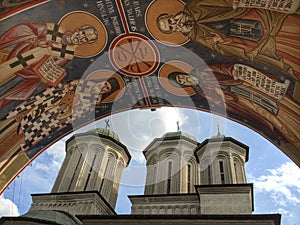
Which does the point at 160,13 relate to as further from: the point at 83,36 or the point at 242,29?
the point at 83,36

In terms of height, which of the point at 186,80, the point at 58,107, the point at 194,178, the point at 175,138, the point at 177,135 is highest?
the point at 177,135

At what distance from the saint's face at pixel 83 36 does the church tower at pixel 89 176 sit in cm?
989

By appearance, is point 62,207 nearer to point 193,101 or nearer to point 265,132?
point 193,101

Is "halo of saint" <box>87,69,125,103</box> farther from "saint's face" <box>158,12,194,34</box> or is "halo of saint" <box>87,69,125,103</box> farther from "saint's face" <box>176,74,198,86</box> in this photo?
"saint's face" <box>158,12,194,34</box>

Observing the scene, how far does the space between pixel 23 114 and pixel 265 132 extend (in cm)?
729

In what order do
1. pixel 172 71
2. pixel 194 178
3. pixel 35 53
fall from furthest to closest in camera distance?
pixel 194 178, pixel 172 71, pixel 35 53

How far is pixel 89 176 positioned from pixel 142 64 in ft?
36.2

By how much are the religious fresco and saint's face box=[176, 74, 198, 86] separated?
4cm

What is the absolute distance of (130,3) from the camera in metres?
7.36

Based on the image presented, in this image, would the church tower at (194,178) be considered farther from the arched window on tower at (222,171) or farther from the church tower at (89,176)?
the church tower at (89,176)

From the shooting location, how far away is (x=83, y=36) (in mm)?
8203

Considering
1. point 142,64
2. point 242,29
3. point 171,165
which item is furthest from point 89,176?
point 242,29

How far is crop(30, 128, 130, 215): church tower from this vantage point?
51.9ft

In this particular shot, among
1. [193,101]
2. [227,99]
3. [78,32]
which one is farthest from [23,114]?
[227,99]
